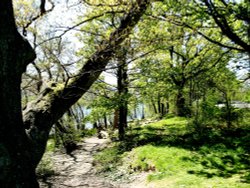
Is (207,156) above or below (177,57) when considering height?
below

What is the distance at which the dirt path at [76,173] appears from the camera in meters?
11.9

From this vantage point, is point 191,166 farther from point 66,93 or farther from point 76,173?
point 66,93

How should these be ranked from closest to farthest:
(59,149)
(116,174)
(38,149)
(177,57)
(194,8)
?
(38,149), (194,8), (116,174), (59,149), (177,57)

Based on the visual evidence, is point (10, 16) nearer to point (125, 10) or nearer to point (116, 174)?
point (125, 10)

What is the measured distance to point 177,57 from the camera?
29.6m

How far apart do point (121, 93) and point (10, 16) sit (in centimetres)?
1362

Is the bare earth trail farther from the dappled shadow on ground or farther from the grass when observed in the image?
the dappled shadow on ground

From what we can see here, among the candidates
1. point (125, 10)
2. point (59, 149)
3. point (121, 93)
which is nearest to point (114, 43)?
point (125, 10)

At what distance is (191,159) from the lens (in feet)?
36.9

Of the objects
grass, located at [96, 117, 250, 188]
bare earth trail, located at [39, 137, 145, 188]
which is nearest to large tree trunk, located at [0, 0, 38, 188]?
grass, located at [96, 117, 250, 188]

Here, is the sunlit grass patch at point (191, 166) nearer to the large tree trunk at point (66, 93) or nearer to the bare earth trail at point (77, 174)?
the bare earth trail at point (77, 174)

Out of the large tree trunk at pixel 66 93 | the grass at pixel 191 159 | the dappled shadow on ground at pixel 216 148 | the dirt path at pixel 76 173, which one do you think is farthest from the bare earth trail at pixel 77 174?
the large tree trunk at pixel 66 93

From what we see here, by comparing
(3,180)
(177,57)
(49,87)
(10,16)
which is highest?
(177,57)

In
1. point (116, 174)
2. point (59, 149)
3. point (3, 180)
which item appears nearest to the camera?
point (3, 180)
